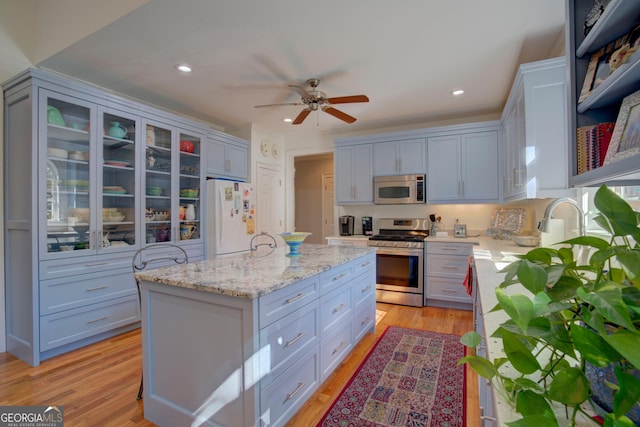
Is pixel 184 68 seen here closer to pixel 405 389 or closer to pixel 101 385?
pixel 101 385

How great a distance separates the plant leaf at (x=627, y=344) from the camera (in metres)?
0.33

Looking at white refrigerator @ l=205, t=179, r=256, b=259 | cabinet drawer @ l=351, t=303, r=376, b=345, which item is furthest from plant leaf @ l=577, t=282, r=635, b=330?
white refrigerator @ l=205, t=179, r=256, b=259

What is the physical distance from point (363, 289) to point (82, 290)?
2593mm

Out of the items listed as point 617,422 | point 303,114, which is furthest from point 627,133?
point 303,114

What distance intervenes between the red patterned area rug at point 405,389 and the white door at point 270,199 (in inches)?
111

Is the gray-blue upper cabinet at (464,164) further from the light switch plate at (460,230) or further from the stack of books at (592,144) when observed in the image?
the stack of books at (592,144)

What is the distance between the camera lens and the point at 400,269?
3971mm

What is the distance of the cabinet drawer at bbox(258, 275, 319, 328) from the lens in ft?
4.90

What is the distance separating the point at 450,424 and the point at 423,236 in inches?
106

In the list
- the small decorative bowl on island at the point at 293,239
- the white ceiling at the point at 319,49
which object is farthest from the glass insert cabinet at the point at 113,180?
the small decorative bowl on island at the point at 293,239

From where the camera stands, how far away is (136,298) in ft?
10.2

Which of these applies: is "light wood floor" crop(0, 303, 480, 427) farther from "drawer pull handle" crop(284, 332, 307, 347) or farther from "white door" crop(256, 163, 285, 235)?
"white door" crop(256, 163, 285, 235)

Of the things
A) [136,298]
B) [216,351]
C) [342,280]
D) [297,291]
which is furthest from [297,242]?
[136,298]

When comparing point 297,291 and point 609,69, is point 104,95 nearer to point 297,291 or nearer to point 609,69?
point 297,291
